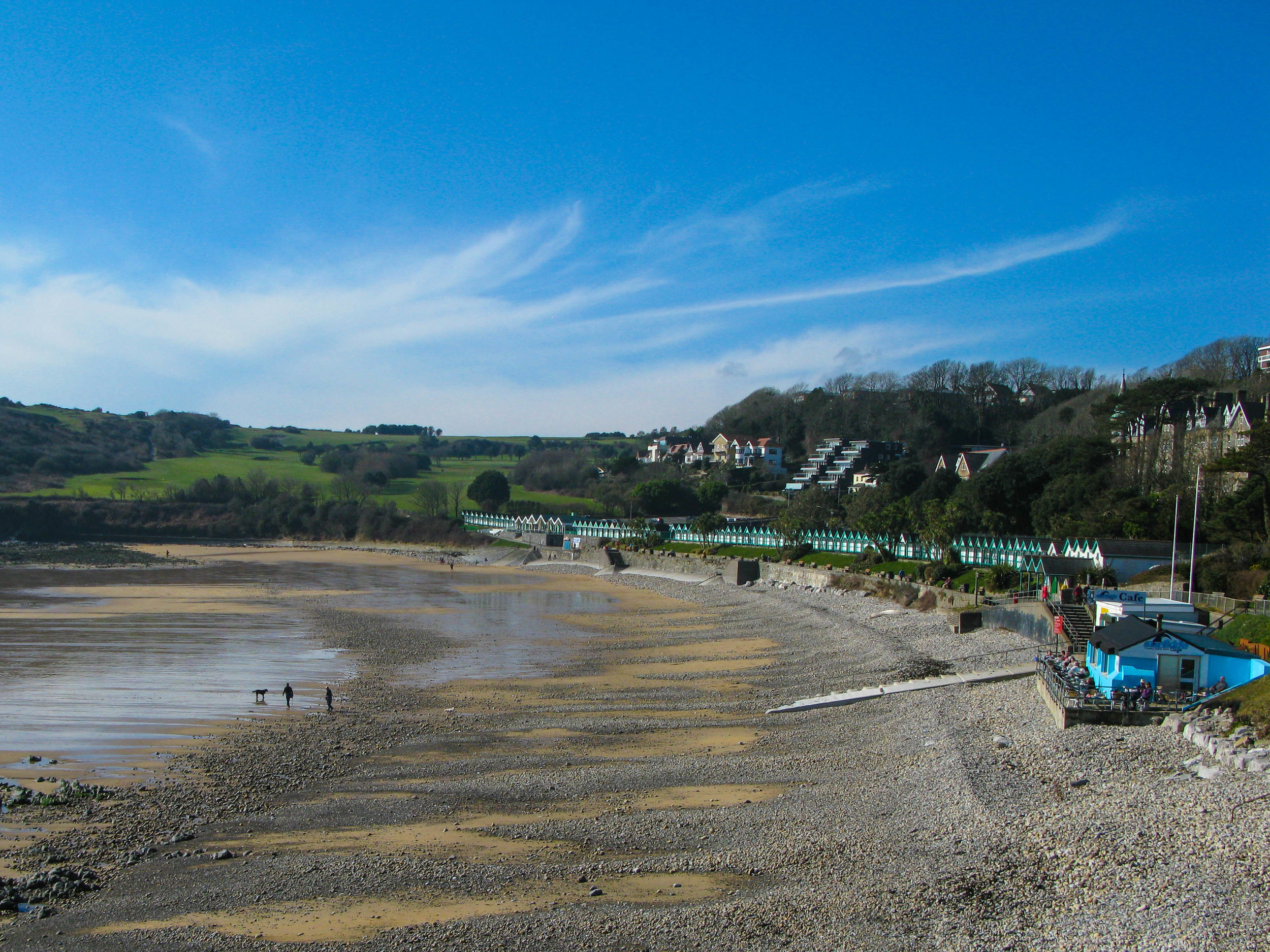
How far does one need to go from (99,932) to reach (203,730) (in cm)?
882

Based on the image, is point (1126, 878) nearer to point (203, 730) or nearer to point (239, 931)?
point (239, 931)

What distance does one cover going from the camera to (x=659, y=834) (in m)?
11.6

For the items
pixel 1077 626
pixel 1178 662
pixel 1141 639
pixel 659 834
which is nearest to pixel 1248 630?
pixel 1077 626

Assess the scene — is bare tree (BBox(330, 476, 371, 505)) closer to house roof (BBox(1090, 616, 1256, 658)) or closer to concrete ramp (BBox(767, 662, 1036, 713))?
concrete ramp (BBox(767, 662, 1036, 713))

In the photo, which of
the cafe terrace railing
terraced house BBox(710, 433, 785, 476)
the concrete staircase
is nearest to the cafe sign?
the concrete staircase

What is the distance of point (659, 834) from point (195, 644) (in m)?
21.9

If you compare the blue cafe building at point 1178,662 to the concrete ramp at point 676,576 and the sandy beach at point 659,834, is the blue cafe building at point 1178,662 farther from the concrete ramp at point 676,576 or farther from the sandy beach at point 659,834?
the concrete ramp at point 676,576

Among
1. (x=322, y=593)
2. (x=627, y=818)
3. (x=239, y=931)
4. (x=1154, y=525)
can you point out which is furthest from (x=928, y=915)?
(x=322, y=593)

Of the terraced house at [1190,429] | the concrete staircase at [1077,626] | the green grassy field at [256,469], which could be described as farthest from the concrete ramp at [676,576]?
the green grassy field at [256,469]

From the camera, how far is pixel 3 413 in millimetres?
118250

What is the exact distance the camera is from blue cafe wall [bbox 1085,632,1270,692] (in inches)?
599

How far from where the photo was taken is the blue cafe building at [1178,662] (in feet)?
50.0

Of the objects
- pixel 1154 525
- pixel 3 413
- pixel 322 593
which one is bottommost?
pixel 322 593

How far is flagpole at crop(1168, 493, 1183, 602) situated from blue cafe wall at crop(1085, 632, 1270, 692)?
23.8ft
